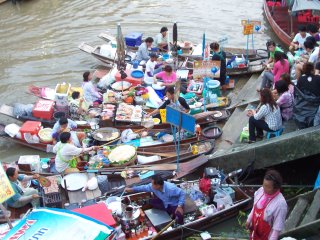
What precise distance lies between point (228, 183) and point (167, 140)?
2.16 metres

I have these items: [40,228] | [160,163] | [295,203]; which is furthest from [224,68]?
[40,228]

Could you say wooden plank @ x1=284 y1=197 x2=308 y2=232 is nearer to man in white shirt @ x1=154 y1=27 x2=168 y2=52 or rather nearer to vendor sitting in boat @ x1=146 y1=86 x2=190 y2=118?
vendor sitting in boat @ x1=146 y1=86 x2=190 y2=118

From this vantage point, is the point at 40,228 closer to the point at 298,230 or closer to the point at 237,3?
the point at 298,230

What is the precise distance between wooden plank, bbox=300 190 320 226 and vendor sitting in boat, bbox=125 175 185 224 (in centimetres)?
213

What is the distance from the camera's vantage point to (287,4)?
1806cm

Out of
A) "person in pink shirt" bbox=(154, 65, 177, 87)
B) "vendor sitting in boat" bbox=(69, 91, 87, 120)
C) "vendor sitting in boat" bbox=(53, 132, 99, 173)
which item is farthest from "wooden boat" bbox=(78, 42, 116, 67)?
"vendor sitting in boat" bbox=(53, 132, 99, 173)

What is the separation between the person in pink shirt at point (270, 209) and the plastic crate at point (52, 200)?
391 cm

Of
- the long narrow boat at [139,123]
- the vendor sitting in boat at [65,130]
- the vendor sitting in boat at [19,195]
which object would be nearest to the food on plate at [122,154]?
the vendor sitting in boat at [65,130]

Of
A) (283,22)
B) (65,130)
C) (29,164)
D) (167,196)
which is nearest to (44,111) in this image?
(65,130)

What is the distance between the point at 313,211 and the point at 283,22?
12.2m

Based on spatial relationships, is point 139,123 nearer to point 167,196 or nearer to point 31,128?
point 31,128

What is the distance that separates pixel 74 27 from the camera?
19.4 meters

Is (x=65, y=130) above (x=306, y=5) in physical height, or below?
below

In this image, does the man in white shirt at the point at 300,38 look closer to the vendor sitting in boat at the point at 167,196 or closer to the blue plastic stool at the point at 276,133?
the blue plastic stool at the point at 276,133
